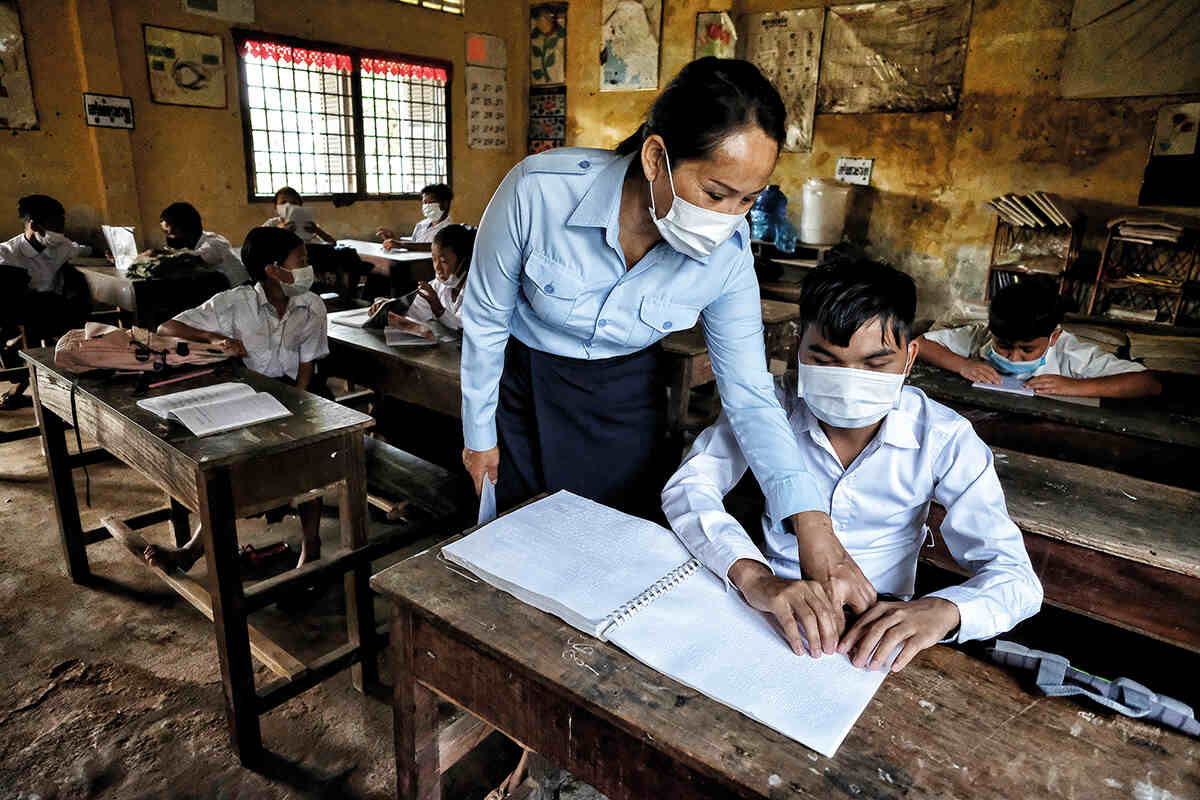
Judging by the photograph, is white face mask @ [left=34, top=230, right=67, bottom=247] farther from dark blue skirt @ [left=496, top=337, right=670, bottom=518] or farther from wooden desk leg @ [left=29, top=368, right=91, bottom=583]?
dark blue skirt @ [left=496, top=337, right=670, bottom=518]

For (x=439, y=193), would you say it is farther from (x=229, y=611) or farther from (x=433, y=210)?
(x=229, y=611)

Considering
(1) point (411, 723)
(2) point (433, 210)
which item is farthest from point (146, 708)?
(2) point (433, 210)

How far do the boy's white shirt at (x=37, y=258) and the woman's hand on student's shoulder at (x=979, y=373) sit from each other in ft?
16.3

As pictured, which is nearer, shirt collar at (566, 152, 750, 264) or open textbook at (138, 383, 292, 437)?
shirt collar at (566, 152, 750, 264)

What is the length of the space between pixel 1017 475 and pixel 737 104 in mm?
1119

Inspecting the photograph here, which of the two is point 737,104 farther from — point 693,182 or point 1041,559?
point 1041,559

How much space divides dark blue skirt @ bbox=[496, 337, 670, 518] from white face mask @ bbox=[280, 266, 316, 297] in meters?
1.44

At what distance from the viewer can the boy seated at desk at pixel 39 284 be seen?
4043 mm

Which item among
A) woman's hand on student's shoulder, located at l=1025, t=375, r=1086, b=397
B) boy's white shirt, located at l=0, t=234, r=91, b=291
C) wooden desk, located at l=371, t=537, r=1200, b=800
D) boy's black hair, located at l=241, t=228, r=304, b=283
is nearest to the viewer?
wooden desk, located at l=371, t=537, r=1200, b=800

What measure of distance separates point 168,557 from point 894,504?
2065mm

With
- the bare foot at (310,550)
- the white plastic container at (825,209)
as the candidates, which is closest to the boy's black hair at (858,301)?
the bare foot at (310,550)

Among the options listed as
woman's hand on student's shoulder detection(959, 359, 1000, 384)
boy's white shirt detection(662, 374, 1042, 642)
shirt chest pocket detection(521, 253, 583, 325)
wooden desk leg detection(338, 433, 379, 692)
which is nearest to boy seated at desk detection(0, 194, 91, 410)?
wooden desk leg detection(338, 433, 379, 692)

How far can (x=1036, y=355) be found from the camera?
97.9 inches

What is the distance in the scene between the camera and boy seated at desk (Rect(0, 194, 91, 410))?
4.04 metres
